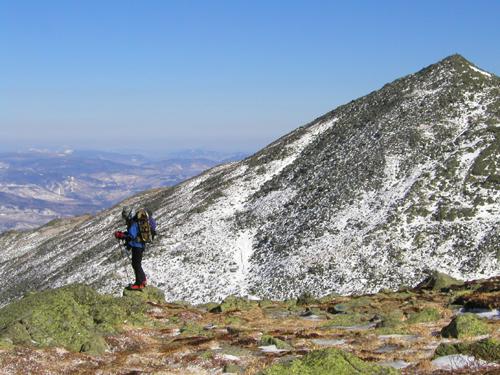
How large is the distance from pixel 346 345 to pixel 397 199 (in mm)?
33530

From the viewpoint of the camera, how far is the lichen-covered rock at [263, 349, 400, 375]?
35.2ft

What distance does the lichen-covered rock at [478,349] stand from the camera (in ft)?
37.9

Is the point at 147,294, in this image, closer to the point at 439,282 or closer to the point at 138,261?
the point at 138,261

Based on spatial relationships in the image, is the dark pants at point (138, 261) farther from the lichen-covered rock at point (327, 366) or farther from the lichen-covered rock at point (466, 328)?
A: the lichen-covered rock at point (327, 366)

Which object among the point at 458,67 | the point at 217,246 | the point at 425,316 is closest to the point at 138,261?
the point at 425,316

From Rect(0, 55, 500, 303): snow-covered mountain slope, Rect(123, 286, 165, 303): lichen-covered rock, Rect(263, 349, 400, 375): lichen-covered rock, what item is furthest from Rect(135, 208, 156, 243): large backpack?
Rect(0, 55, 500, 303): snow-covered mountain slope

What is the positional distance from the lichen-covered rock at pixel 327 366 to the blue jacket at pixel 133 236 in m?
16.0

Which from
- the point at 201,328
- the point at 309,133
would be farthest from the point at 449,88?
the point at 201,328

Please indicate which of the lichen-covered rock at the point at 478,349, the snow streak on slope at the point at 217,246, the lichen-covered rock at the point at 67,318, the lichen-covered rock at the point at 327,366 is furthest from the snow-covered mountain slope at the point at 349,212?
the lichen-covered rock at the point at 327,366

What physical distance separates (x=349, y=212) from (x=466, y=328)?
3352 cm

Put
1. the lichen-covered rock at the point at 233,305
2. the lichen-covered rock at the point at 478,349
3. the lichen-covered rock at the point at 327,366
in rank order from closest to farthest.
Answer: the lichen-covered rock at the point at 327,366 → the lichen-covered rock at the point at 478,349 → the lichen-covered rock at the point at 233,305

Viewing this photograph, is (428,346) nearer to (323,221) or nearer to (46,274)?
(323,221)

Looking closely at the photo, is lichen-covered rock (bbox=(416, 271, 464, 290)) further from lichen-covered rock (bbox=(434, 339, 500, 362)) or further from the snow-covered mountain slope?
lichen-covered rock (bbox=(434, 339, 500, 362))

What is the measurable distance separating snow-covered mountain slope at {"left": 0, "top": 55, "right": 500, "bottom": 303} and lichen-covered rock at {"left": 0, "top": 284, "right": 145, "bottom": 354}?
22223mm
